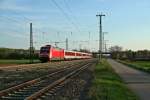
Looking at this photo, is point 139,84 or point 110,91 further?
point 139,84

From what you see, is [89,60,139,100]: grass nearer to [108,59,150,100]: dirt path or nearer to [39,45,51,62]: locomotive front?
[108,59,150,100]: dirt path

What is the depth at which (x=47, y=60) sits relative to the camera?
69.2 m

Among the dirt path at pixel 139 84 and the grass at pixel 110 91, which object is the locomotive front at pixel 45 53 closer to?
the dirt path at pixel 139 84

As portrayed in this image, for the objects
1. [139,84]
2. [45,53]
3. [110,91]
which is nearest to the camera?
[110,91]

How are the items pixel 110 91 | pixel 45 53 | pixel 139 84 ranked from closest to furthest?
pixel 110 91
pixel 139 84
pixel 45 53

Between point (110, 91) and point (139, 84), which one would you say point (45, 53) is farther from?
point (110, 91)

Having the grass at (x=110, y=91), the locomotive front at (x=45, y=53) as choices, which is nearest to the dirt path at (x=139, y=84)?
the grass at (x=110, y=91)

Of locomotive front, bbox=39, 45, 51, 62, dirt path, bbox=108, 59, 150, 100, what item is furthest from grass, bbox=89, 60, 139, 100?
locomotive front, bbox=39, 45, 51, 62

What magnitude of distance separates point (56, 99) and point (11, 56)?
107 metres

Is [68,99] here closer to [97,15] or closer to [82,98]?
[82,98]

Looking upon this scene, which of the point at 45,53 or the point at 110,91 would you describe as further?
the point at 45,53

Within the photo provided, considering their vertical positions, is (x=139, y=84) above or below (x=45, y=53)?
below

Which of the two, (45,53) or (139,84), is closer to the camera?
(139,84)

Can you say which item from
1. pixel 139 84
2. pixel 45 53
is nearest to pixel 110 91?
pixel 139 84
